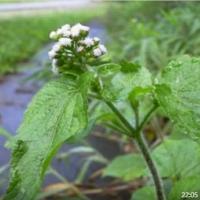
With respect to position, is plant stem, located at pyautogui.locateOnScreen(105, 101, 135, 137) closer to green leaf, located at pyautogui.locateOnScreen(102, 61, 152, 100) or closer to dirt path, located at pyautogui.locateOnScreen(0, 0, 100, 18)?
green leaf, located at pyautogui.locateOnScreen(102, 61, 152, 100)

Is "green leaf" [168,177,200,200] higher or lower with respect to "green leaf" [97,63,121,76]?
lower

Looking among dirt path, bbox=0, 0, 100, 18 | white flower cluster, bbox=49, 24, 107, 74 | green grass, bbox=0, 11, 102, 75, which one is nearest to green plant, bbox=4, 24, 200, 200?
white flower cluster, bbox=49, 24, 107, 74

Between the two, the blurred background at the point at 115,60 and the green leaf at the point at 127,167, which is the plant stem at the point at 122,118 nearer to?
the blurred background at the point at 115,60

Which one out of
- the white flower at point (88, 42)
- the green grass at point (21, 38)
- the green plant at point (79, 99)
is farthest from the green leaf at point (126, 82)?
the green grass at point (21, 38)

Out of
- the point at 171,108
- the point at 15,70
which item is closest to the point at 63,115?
the point at 171,108

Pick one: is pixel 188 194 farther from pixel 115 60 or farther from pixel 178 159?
pixel 115 60
